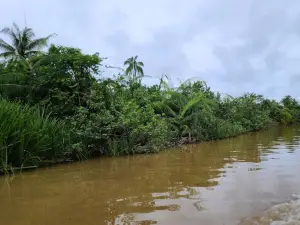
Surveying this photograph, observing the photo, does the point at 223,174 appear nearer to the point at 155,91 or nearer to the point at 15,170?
the point at 15,170

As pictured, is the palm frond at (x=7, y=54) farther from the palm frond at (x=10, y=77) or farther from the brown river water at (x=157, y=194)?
the brown river water at (x=157, y=194)

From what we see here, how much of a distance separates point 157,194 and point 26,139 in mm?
3696

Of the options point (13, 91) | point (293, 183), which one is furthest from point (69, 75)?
point (293, 183)

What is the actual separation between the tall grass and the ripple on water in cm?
513

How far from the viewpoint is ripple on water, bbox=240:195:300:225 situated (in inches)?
134

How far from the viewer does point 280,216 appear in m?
3.57

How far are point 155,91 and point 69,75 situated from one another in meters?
5.83

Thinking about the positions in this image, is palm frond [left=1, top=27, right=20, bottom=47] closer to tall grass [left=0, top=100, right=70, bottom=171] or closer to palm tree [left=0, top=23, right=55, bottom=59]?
palm tree [left=0, top=23, right=55, bottom=59]

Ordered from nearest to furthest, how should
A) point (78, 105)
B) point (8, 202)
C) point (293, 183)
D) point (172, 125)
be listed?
point (8, 202), point (293, 183), point (78, 105), point (172, 125)

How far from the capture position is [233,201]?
14.0 feet

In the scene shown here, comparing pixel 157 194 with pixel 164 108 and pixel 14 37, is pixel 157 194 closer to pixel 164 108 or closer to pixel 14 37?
pixel 164 108

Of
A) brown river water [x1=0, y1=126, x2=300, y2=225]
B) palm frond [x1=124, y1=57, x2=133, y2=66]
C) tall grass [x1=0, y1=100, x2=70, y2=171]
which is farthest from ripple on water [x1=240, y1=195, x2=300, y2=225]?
palm frond [x1=124, y1=57, x2=133, y2=66]

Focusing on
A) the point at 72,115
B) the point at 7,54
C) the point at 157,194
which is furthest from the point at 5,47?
the point at 157,194

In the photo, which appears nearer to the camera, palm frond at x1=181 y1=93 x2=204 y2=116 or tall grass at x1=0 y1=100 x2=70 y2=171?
tall grass at x1=0 y1=100 x2=70 y2=171
